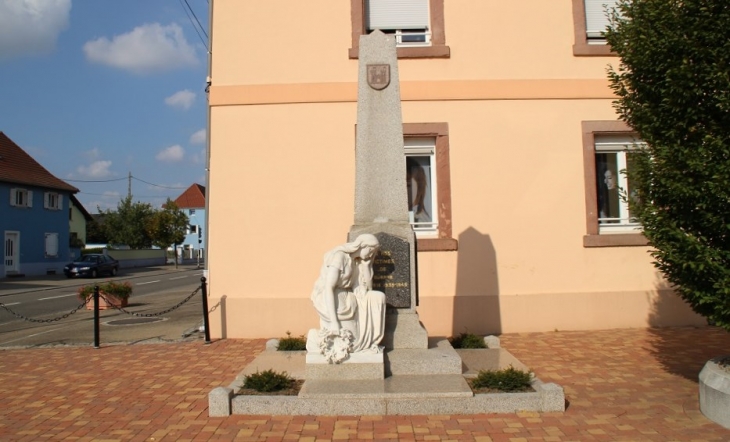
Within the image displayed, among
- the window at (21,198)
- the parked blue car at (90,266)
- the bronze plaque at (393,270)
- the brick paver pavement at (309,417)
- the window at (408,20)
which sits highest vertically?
the window at (408,20)

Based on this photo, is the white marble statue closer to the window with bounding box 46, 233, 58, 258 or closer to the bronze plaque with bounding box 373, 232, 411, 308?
the bronze plaque with bounding box 373, 232, 411, 308

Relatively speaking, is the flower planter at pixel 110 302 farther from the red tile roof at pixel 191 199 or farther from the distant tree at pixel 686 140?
the red tile roof at pixel 191 199

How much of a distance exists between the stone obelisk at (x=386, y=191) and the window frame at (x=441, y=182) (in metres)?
2.68

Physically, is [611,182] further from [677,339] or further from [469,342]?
[469,342]

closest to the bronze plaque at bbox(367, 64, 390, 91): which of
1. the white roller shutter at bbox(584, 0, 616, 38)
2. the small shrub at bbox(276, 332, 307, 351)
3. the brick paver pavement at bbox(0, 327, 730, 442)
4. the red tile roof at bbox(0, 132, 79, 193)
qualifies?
the small shrub at bbox(276, 332, 307, 351)

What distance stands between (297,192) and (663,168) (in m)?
5.78

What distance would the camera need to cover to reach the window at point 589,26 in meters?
9.36

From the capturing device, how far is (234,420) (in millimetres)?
4766

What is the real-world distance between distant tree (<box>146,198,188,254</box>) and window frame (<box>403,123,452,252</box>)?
4195 centimetres

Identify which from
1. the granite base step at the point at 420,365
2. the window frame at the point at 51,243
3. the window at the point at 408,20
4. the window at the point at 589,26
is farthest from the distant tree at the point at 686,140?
the window frame at the point at 51,243

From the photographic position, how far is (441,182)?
9.05m

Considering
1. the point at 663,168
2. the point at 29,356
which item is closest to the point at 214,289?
the point at 29,356

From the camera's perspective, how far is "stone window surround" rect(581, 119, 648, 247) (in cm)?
901

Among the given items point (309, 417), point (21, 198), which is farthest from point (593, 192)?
point (21, 198)
